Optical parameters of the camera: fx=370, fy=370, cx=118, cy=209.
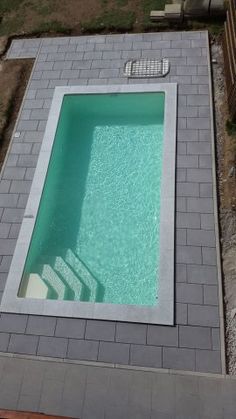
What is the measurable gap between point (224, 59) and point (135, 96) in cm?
288

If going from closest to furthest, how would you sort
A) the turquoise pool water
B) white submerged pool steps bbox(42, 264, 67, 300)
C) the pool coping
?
1. the pool coping
2. white submerged pool steps bbox(42, 264, 67, 300)
3. the turquoise pool water

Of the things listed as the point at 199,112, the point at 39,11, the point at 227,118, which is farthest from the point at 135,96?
the point at 39,11

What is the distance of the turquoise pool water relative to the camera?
334 inches

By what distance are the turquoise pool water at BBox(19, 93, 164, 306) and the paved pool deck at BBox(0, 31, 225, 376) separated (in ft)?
2.13

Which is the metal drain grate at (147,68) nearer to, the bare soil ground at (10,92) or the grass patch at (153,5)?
the grass patch at (153,5)

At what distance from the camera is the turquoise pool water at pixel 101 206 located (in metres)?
8.48

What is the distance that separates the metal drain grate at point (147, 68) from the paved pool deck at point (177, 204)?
22 centimetres

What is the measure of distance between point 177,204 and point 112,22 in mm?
7627

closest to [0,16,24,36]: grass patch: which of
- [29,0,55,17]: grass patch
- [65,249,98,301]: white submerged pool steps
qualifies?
[29,0,55,17]: grass patch

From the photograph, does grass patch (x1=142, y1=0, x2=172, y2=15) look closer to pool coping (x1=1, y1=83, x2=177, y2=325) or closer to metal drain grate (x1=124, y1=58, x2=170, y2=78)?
metal drain grate (x1=124, y1=58, x2=170, y2=78)

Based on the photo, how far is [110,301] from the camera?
26.9ft

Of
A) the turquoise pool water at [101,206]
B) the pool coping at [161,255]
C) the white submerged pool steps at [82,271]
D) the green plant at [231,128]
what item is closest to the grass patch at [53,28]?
the turquoise pool water at [101,206]

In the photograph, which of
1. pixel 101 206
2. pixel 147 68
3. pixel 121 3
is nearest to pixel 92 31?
pixel 121 3

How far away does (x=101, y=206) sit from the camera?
9.66 metres
